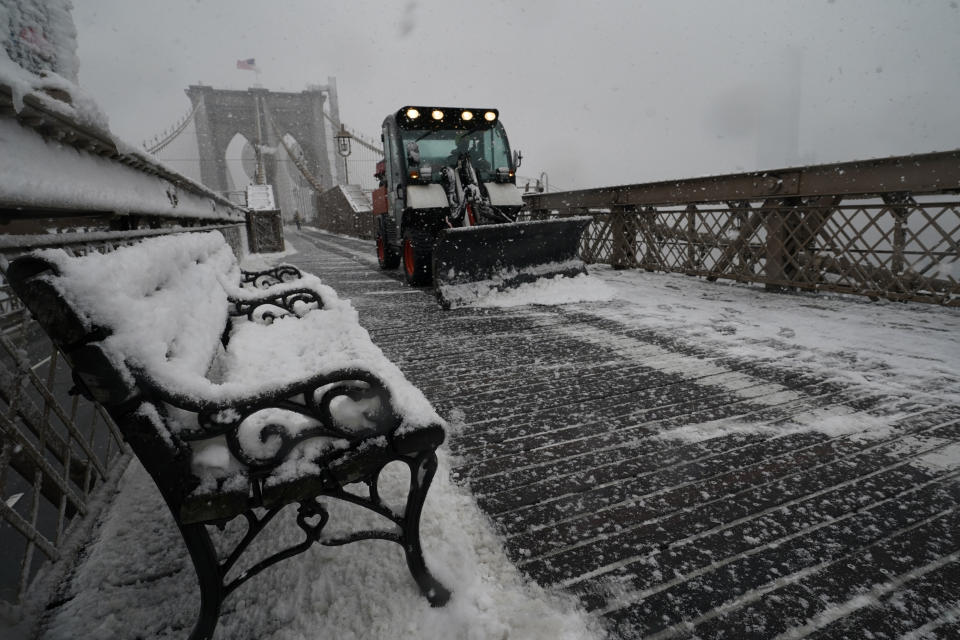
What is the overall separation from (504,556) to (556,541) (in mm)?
202

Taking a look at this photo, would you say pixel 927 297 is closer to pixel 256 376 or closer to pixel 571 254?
pixel 571 254

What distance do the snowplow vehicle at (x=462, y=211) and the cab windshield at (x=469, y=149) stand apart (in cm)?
2

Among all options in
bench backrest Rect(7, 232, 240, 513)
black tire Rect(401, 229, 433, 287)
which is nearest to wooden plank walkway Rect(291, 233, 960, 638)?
bench backrest Rect(7, 232, 240, 513)

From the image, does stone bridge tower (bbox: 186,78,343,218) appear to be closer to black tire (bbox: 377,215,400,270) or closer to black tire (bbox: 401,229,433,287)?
black tire (bbox: 377,215,400,270)

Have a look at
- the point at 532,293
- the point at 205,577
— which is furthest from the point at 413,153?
the point at 205,577

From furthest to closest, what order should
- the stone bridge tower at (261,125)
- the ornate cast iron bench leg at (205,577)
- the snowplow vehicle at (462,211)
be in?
the stone bridge tower at (261,125) → the snowplow vehicle at (462,211) → the ornate cast iron bench leg at (205,577)

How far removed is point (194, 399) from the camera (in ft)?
3.48

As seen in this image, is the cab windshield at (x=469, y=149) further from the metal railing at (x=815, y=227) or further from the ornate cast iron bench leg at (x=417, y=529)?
the ornate cast iron bench leg at (x=417, y=529)

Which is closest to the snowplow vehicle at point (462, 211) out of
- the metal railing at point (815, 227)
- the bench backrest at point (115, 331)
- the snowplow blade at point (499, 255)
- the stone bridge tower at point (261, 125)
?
the snowplow blade at point (499, 255)

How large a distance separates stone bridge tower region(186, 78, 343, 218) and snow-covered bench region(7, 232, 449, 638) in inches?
2525

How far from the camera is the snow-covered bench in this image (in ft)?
Answer: 3.12

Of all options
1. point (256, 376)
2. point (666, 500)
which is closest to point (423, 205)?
point (256, 376)

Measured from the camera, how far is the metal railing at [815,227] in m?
4.50

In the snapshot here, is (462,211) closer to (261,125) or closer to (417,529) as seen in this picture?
(417,529)
